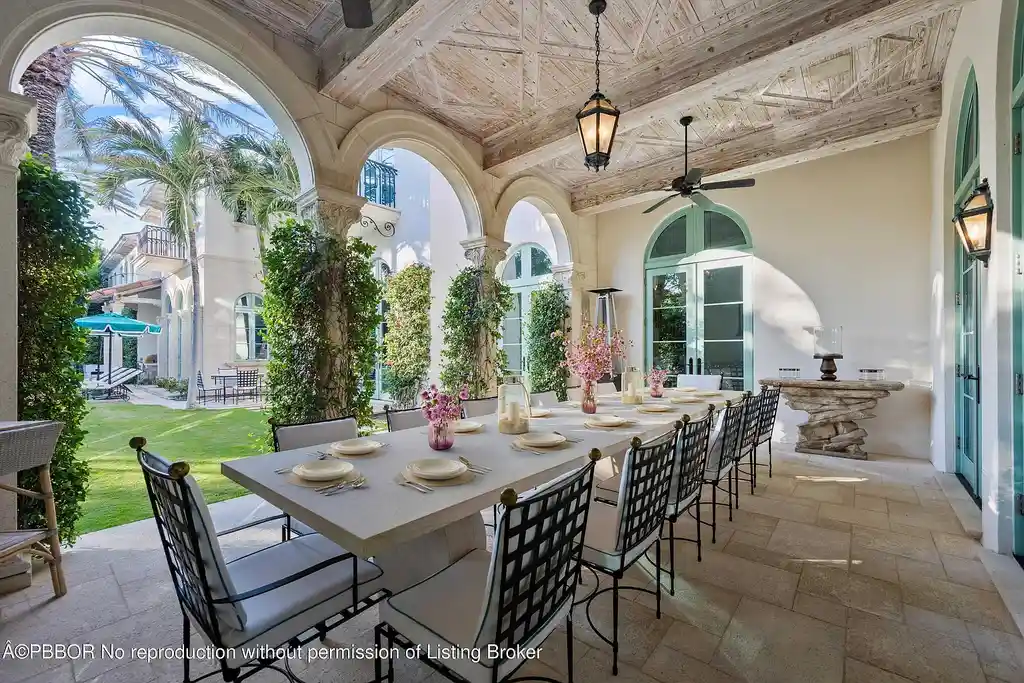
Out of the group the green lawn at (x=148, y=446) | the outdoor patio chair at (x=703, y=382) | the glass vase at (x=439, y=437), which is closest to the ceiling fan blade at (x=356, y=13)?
the glass vase at (x=439, y=437)

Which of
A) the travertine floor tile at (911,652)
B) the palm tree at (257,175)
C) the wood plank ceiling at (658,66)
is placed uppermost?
the palm tree at (257,175)

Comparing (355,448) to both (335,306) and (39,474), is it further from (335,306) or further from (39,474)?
(335,306)

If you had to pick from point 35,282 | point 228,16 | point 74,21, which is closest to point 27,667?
point 35,282

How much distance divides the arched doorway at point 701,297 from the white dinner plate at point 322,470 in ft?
17.5

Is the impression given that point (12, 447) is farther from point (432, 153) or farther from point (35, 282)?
point (432, 153)

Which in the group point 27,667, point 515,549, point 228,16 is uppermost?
point 228,16

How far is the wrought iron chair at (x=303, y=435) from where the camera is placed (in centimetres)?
215

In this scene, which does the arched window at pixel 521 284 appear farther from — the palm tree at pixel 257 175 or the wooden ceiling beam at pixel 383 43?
the palm tree at pixel 257 175

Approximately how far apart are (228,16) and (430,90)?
1.59 metres

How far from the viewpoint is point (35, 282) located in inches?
93.7

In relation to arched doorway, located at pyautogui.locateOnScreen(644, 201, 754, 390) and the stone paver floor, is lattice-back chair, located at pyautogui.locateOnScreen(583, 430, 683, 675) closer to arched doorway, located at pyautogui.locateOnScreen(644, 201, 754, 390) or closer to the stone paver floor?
the stone paver floor

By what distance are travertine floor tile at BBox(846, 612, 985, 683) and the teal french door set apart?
4.04 metres

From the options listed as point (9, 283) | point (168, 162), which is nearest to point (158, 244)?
point (168, 162)

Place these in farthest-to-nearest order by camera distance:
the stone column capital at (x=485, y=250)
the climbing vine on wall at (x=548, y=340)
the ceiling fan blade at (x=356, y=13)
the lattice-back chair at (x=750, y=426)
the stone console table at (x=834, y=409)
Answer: the climbing vine on wall at (x=548, y=340)
the stone column capital at (x=485, y=250)
the stone console table at (x=834, y=409)
the lattice-back chair at (x=750, y=426)
the ceiling fan blade at (x=356, y=13)
